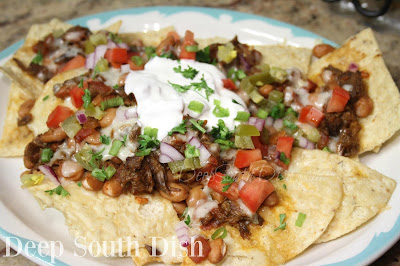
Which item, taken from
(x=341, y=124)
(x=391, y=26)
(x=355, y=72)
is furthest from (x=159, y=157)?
(x=391, y=26)

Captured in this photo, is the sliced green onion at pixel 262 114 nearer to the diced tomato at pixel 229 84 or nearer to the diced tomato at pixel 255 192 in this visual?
the diced tomato at pixel 229 84

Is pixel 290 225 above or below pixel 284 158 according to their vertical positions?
below

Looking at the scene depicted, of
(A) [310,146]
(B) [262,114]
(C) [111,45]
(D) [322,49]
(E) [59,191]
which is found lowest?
(A) [310,146]

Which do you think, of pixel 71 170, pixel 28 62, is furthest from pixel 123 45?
pixel 71 170

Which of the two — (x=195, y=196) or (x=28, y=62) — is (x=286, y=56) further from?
(x=28, y=62)

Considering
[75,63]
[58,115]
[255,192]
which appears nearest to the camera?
[255,192]

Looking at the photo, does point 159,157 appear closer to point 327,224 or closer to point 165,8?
point 327,224

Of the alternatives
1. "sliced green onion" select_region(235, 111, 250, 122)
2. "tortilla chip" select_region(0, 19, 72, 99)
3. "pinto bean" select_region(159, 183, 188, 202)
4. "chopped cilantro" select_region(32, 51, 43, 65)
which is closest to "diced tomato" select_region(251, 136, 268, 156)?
"sliced green onion" select_region(235, 111, 250, 122)
